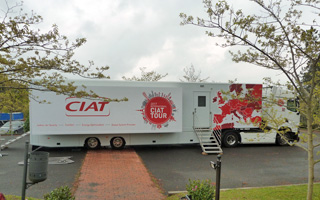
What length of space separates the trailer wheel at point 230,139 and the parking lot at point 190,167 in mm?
510

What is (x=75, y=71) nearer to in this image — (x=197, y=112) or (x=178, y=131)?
(x=178, y=131)

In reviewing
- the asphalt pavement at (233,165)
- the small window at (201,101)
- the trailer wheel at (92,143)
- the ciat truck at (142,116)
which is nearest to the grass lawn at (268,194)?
the asphalt pavement at (233,165)

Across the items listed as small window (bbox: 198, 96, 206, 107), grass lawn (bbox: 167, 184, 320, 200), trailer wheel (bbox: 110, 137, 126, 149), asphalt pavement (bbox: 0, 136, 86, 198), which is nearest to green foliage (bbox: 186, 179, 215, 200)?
grass lawn (bbox: 167, 184, 320, 200)

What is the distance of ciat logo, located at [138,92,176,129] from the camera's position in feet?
36.9

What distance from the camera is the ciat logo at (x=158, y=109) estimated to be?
11.2 meters

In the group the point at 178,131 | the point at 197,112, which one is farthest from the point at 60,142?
the point at 197,112

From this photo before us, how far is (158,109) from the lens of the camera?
37.3 feet

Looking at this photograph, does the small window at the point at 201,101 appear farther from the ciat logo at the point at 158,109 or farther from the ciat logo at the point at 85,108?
the ciat logo at the point at 85,108

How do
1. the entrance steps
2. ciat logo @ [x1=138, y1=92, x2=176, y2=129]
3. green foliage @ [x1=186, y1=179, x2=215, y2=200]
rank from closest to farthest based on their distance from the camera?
green foliage @ [x1=186, y1=179, x2=215, y2=200] → ciat logo @ [x1=138, y1=92, x2=176, y2=129] → the entrance steps

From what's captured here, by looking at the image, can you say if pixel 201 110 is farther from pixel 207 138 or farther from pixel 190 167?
pixel 190 167

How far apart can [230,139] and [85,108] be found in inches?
298

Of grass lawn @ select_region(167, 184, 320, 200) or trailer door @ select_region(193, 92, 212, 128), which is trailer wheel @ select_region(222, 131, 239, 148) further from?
grass lawn @ select_region(167, 184, 320, 200)

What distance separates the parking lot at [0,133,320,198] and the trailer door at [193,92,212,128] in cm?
138

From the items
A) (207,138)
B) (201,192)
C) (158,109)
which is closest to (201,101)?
(207,138)
